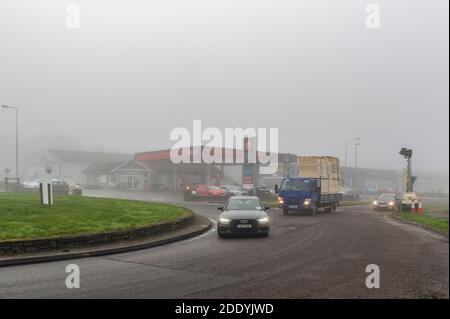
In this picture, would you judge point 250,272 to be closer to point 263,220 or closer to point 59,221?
point 263,220

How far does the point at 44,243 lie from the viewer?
11.4m

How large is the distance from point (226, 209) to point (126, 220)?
12.5 feet

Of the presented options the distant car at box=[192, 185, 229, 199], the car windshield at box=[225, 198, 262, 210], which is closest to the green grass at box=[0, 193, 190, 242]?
the car windshield at box=[225, 198, 262, 210]

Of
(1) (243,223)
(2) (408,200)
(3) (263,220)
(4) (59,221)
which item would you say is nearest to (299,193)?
(2) (408,200)

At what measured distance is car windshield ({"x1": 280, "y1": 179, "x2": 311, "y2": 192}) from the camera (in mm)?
26719

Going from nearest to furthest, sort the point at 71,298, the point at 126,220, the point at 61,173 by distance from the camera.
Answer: the point at 71,298
the point at 126,220
the point at 61,173

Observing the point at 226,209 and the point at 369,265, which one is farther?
the point at 226,209

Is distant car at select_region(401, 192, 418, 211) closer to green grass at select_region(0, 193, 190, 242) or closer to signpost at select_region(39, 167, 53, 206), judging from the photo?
green grass at select_region(0, 193, 190, 242)

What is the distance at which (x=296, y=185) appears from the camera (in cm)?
2700

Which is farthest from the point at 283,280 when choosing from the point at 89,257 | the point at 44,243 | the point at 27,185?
the point at 27,185

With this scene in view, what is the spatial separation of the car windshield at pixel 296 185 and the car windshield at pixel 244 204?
9.77 meters

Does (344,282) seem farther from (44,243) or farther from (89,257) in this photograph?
(44,243)

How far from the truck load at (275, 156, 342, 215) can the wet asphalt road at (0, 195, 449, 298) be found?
39.8ft
